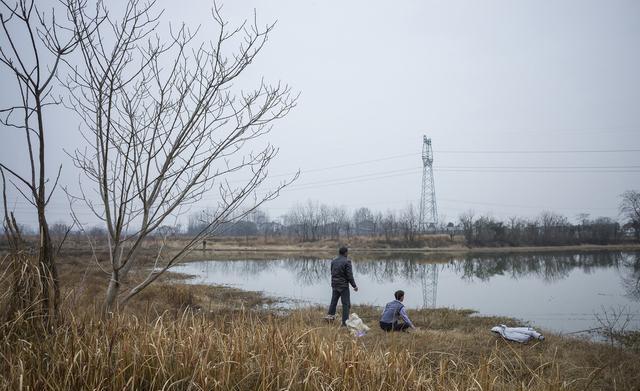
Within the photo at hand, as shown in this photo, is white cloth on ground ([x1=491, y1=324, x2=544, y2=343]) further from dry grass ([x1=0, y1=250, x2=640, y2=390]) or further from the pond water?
dry grass ([x1=0, y1=250, x2=640, y2=390])

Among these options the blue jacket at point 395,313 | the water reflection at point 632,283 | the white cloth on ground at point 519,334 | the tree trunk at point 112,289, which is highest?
the tree trunk at point 112,289

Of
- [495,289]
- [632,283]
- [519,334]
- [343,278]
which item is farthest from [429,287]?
[519,334]

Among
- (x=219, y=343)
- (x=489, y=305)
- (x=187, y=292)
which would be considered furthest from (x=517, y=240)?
(x=219, y=343)

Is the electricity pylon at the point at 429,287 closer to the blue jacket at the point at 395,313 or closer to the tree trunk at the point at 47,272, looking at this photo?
the blue jacket at the point at 395,313

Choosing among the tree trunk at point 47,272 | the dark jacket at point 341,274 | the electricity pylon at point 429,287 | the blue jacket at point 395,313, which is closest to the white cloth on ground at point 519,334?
the blue jacket at point 395,313

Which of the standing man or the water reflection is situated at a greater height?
the standing man

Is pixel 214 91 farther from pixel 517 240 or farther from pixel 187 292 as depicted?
pixel 517 240

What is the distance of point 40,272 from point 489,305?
13707mm

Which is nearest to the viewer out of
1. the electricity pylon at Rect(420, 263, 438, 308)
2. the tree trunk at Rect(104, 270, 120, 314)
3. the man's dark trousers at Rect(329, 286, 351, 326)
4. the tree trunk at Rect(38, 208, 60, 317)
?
the tree trunk at Rect(38, 208, 60, 317)

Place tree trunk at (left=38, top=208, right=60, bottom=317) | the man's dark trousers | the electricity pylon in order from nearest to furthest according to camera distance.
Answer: tree trunk at (left=38, top=208, right=60, bottom=317) < the man's dark trousers < the electricity pylon

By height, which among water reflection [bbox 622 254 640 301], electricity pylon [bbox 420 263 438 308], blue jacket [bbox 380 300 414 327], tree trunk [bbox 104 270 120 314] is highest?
tree trunk [bbox 104 270 120 314]

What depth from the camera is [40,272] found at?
304 cm

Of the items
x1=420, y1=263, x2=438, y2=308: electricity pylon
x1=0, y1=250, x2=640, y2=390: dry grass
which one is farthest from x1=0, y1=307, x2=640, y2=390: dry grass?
x1=420, y1=263, x2=438, y2=308: electricity pylon

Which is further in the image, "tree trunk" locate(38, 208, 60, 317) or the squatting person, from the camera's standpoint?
the squatting person
